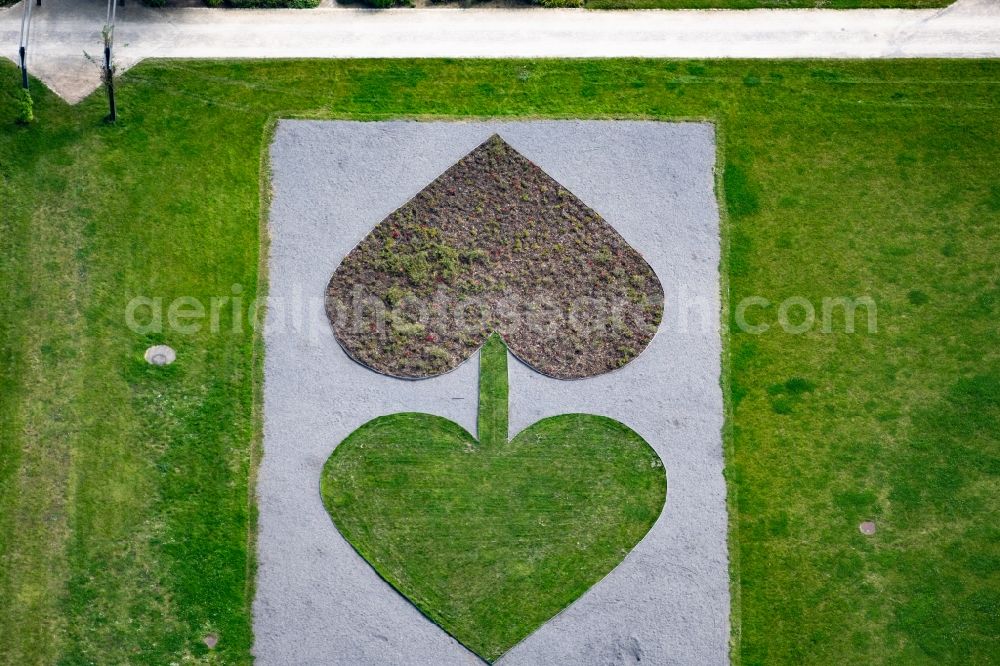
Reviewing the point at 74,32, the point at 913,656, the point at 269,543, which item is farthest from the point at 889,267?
the point at 74,32

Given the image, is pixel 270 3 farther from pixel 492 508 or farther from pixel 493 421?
pixel 492 508

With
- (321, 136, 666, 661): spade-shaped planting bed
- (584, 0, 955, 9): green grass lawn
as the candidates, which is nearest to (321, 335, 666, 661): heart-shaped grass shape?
(321, 136, 666, 661): spade-shaped planting bed

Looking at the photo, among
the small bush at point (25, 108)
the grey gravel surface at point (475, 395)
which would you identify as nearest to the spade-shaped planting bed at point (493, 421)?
the grey gravel surface at point (475, 395)

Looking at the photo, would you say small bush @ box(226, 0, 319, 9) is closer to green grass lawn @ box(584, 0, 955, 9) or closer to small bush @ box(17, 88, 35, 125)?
small bush @ box(17, 88, 35, 125)
